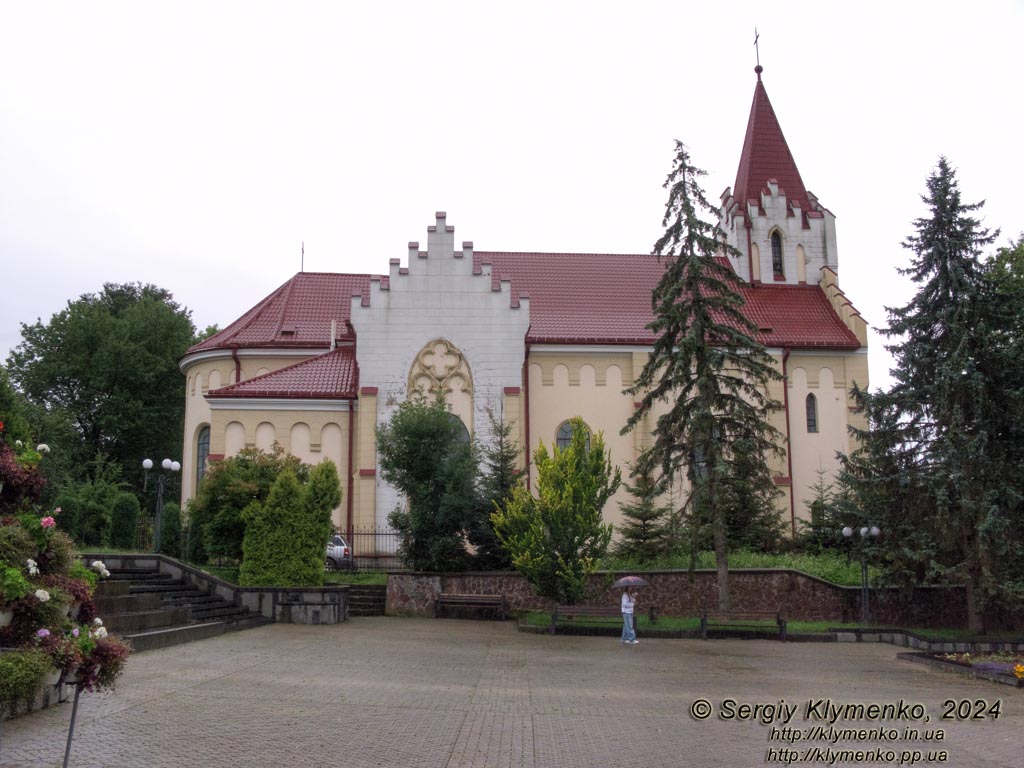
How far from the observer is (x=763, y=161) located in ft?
143

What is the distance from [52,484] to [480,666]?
26.3 metres

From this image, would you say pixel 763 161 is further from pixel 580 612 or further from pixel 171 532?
pixel 171 532

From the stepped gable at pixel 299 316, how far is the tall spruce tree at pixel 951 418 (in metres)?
20.8

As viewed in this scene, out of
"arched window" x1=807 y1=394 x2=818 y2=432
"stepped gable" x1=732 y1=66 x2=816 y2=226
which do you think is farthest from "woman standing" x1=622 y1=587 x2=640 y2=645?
"stepped gable" x1=732 y1=66 x2=816 y2=226

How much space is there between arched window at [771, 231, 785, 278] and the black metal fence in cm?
2214

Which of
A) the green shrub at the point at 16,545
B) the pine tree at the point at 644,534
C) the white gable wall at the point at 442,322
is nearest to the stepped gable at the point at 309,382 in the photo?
the white gable wall at the point at 442,322

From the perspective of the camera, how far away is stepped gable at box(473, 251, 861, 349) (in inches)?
1443

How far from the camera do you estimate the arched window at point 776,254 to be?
41.5 meters

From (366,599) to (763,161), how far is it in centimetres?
2979

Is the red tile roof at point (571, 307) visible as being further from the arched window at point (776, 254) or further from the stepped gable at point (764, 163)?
the stepped gable at point (764, 163)

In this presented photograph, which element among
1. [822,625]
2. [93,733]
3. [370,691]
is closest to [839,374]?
[822,625]

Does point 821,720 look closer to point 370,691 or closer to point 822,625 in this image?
point 370,691

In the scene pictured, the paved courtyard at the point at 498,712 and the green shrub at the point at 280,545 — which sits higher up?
the green shrub at the point at 280,545

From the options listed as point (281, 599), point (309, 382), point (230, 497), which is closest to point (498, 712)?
point (281, 599)
